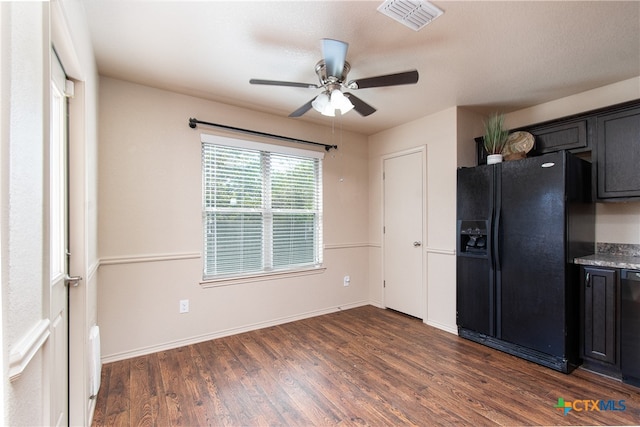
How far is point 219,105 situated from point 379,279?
10.2 ft

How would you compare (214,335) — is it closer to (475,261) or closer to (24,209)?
(24,209)

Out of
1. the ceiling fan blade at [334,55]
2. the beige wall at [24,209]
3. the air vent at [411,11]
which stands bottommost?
the beige wall at [24,209]

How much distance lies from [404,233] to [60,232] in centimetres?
347

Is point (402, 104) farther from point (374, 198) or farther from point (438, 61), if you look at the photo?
point (374, 198)

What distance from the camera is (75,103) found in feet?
5.76

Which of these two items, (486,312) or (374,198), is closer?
(486,312)

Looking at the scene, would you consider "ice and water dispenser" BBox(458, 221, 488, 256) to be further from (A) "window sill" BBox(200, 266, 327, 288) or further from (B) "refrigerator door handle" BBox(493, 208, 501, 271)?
(A) "window sill" BBox(200, 266, 327, 288)

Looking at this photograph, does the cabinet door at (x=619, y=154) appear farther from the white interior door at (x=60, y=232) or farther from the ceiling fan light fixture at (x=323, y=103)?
the white interior door at (x=60, y=232)

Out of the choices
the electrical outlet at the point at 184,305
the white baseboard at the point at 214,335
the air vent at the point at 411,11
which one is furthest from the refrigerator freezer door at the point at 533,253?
the electrical outlet at the point at 184,305

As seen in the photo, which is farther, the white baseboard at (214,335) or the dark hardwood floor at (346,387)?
the white baseboard at (214,335)

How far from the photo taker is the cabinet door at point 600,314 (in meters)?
2.32

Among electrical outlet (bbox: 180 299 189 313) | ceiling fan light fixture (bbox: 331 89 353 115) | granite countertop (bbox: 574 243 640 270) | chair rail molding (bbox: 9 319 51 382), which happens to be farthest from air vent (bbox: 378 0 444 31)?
electrical outlet (bbox: 180 299 189 313)

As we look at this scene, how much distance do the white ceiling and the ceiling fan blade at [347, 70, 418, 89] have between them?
1.07ft

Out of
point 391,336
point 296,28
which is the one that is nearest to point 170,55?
point 296,28
